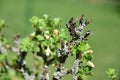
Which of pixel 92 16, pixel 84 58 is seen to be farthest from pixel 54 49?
pixel 92 16

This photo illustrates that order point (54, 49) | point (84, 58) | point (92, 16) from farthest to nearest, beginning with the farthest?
point (92, 16) < point (54, 49) < point (84, 58)

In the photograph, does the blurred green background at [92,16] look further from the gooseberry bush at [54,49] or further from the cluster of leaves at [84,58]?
the cluster of leaves at [84,58]

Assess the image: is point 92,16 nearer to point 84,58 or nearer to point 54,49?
point 54,49

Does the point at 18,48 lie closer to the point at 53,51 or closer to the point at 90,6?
the point at 53,51

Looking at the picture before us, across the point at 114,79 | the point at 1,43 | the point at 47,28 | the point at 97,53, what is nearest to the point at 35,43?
the point at 47,28

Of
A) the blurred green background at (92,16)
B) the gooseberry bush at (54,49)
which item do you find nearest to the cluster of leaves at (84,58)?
the gooseberry bush at (54,49)
